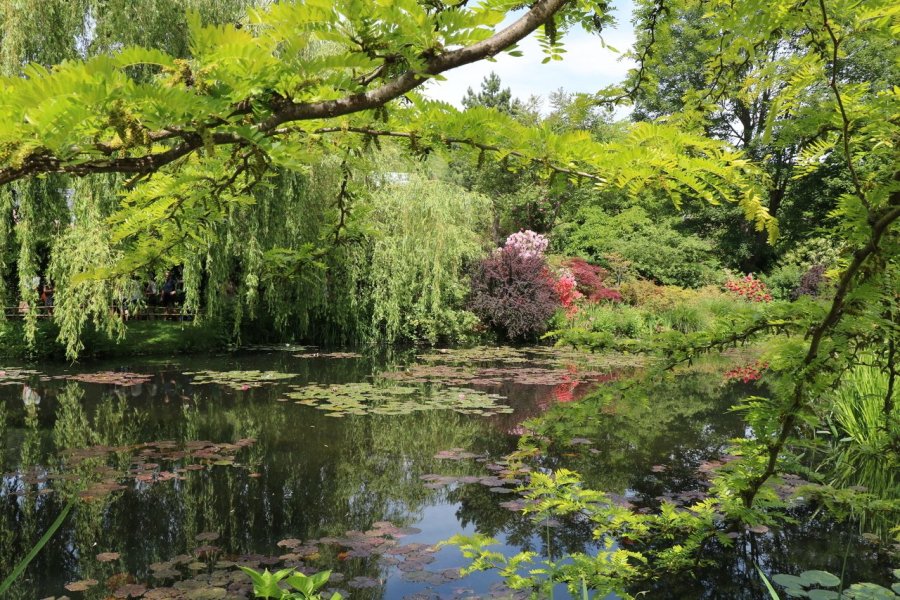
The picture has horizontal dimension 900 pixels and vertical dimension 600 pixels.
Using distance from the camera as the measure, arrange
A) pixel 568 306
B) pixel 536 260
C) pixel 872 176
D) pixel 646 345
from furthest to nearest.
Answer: pixel 568 306 < pixel 536 260 < pixel 646 345 < pixel 872 176

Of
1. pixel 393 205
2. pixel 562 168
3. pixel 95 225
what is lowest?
pixel 562 168

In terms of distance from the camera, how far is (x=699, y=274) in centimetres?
1769

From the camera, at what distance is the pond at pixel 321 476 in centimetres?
298

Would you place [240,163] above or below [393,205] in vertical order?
below

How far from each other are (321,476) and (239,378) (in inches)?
161

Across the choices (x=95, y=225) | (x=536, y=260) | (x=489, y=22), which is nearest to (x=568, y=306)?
(x=536, y=260)

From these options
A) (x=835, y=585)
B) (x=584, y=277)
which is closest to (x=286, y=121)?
(x=835, y=585)

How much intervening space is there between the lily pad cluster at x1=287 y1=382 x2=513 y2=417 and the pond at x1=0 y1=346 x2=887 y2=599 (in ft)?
0.12

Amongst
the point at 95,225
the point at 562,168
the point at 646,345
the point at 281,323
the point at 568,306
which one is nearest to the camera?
the point at 562,168

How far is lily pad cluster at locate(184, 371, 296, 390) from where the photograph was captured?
7672mm

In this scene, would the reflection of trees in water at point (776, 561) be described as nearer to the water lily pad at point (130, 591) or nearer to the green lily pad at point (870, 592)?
the green lily pad at point (870, 592)

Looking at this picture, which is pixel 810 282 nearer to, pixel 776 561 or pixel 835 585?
pixel 776 561

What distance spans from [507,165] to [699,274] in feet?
58.8

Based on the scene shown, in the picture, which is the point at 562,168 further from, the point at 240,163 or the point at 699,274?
the point at 699,274
